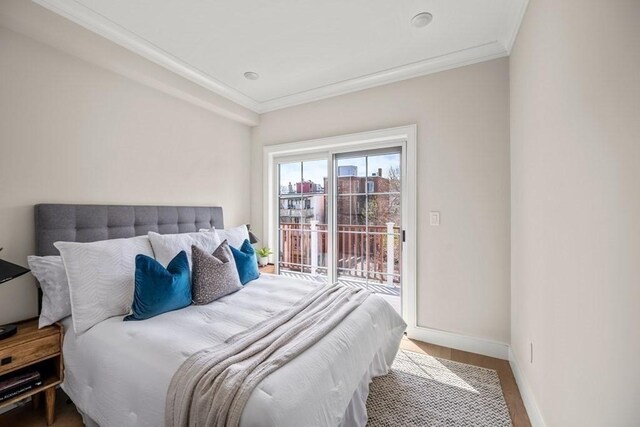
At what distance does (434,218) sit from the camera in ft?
8.61

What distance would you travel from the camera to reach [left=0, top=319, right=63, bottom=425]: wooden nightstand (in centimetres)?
150

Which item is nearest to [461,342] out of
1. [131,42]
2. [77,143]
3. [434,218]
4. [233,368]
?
[434,218]

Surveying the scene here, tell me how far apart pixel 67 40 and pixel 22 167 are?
3.08ft

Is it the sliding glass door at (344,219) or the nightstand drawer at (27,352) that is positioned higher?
the sliding glass door at (344,219)

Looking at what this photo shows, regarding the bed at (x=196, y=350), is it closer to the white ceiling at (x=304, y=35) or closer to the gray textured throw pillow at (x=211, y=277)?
the gray textured throw pillow at (x=211, y=277)

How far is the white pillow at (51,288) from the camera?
1.72 metres

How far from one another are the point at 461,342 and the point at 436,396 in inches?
31.3

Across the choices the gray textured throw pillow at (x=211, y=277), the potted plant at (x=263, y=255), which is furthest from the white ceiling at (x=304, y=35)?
the potted plant at (x=263, y=255)

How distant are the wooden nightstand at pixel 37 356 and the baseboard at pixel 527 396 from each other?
9.32 feet

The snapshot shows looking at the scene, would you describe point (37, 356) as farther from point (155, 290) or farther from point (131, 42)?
point (131, 42)

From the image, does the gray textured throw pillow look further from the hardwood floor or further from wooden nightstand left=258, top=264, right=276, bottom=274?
wooden nightstand left=258, top=264, right=276, bottom=274

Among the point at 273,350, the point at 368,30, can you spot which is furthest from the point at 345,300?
the point at 368,30

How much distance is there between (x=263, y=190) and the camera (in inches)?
147

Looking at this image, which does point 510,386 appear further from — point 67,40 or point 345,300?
point 67,40
